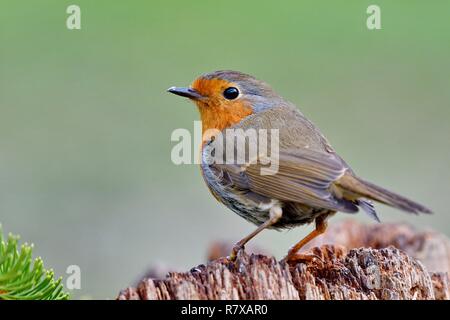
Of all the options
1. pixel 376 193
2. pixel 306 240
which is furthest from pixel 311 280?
pixel 306 240

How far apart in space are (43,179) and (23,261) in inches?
238

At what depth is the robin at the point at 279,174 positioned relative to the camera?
14.4 feet

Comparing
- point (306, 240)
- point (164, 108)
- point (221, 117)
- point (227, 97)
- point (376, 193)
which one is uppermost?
point (164, 108)

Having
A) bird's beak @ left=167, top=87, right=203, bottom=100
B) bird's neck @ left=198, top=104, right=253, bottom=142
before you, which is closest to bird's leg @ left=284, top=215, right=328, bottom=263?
bird's neck @ left=198, top=104, right=253, bottom=142

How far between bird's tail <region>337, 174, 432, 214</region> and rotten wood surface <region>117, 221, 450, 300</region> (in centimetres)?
28

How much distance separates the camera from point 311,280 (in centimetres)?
376

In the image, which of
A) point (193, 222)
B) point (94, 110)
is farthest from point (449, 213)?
point (94, 110)

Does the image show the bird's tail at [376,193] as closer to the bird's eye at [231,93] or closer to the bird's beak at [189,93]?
the bird's eye at [231,93]

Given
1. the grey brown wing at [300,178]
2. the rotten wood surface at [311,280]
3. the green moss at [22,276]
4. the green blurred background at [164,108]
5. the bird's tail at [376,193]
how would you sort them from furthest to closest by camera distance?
the green blurred background at [164,108] < the grey brown wing at [300,178] < the bird's tail at [376,193] < the rotten wood surface at [311,280] < the green moss at [22,276]

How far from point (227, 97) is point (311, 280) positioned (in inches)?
78.9

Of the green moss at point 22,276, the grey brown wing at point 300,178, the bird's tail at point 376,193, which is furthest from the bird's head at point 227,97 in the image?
the green moss at point 22,276

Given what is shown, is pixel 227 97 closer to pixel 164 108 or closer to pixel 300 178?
pixel 300 178

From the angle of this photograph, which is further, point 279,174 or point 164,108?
point 164,108

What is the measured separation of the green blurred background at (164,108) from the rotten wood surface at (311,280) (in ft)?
11.7
